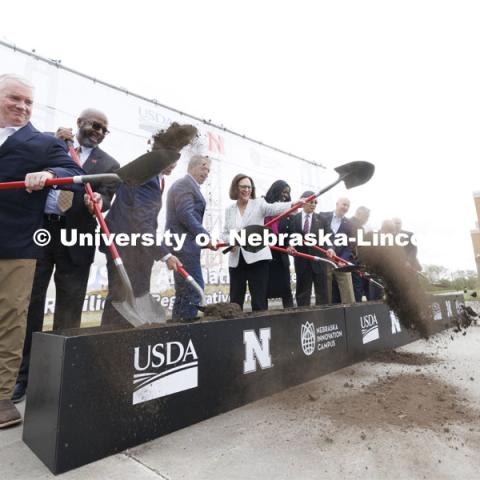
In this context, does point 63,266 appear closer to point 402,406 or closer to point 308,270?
point 402,406

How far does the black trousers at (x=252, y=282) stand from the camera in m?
3.30

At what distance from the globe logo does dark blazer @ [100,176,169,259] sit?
1338 mm

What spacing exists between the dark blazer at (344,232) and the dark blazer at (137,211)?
2.65m

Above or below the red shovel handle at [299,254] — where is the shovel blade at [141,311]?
below

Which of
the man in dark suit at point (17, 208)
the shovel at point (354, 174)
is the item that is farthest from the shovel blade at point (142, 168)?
the shovel at point (354, 174)

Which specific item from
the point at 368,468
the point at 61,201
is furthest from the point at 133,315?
the point at 368,468

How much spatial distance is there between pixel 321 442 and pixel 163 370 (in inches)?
30.9

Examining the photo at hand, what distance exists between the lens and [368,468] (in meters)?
1.28

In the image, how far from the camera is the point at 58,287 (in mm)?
2461

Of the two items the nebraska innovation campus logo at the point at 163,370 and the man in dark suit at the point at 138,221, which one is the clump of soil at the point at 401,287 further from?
the nebraska innovation campus logo at the point at 163,370

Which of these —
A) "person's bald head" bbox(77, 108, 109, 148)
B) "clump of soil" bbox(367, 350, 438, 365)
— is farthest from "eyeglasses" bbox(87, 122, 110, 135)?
"clump of soil" bbox(367, 350, 438, 365)

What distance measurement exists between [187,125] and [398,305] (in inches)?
151

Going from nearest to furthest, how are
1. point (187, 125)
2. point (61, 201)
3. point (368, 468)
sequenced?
point (368, 468), point (61, 201), point (187, 125)

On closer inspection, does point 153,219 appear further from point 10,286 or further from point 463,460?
point 463,460
